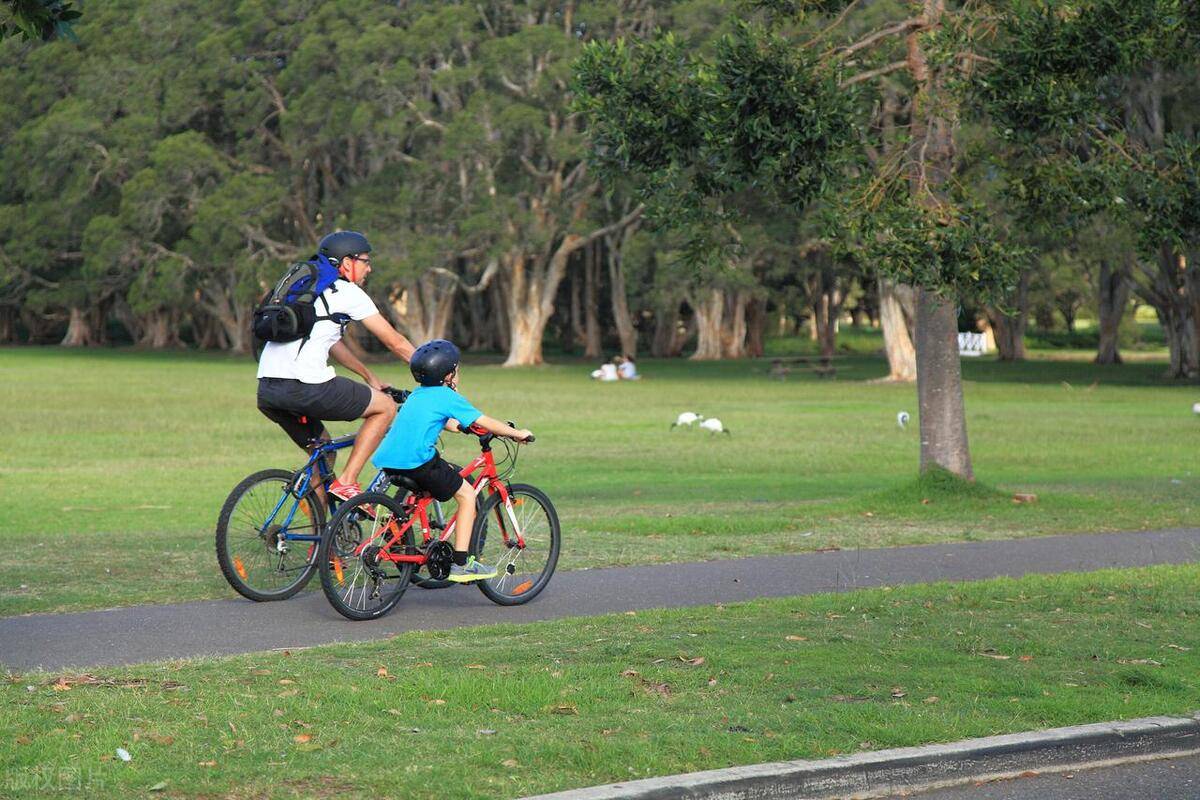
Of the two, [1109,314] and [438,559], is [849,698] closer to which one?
[438,559]

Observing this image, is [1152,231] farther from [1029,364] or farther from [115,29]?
[115,29]

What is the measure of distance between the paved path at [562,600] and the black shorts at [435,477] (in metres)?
0.68

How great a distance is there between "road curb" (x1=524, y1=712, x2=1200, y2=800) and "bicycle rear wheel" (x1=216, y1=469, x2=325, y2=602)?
13.6 ft

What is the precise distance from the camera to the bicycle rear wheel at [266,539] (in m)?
9.26

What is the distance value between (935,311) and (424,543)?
772 cm

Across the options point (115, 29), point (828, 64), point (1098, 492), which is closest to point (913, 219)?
point (828, 64)

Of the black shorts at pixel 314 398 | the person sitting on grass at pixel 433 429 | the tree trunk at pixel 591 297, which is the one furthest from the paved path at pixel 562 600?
the tree trunk at pixel 591 297

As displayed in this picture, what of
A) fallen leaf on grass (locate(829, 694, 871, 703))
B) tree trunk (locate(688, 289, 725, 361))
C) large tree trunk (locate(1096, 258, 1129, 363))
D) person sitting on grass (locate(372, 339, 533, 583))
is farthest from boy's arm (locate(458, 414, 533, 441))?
tree trunk (locate(688, 289, 725, 361))

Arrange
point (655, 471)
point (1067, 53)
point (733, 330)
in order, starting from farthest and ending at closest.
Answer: point (733, 330)
point (655, 471)
point (1067, 53)

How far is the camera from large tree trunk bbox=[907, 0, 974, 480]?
15.1 meters

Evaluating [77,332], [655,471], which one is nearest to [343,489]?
[655,471]

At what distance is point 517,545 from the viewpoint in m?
9.59

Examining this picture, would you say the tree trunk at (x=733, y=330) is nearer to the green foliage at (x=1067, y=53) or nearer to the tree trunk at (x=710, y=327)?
the tree trunk at (x=710, y=327)

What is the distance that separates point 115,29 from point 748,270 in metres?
27.3
